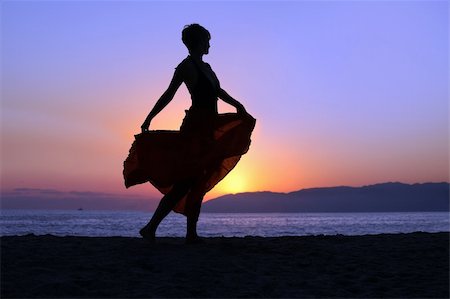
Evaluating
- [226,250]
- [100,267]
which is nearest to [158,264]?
[100,267]

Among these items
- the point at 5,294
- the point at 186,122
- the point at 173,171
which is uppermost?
the point at 186,122

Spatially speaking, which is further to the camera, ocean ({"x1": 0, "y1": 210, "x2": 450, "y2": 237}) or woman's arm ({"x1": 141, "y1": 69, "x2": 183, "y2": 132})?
ocean ({"x1": 0, "y1": 210, "x2": 450, "y2": 237})

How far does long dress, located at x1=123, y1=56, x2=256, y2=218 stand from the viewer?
6730mm

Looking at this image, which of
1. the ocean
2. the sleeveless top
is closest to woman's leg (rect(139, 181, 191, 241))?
the sleeveless top

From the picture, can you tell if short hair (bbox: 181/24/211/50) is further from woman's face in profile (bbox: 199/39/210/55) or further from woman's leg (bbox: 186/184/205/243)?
woman's leg (bbox: 186/184/205/243)

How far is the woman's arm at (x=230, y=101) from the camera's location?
696 cm

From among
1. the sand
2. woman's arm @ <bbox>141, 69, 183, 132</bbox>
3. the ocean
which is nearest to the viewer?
the sand

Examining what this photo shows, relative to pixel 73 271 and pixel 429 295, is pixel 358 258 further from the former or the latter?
pixel 73 271

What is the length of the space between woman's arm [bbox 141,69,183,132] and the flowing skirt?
0.52ft

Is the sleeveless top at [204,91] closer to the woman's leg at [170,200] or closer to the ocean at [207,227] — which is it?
the woman's leg at [170,200]

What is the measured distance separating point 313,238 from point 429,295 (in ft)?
10.8

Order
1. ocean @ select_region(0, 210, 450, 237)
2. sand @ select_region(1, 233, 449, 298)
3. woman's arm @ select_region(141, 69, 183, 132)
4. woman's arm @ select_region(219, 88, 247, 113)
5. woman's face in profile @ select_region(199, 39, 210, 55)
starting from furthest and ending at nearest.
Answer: ocean @ select_region(0, 210, 450, 237), woman's arm @ select_region(219, 88, 247, 113), woman's face in profile @ select_region(199, 39, 210, 55), woman's arm @ select_region(141, 69, 183, 132), sand @ select_region(1, 233, 449, 298)

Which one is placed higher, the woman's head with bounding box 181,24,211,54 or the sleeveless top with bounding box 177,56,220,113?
the woman's head with bounding box 181,24,211,54

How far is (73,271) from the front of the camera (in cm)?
539
